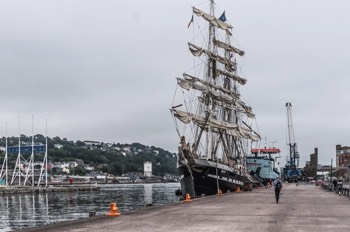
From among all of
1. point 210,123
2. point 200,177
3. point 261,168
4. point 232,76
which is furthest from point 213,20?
point 261,168

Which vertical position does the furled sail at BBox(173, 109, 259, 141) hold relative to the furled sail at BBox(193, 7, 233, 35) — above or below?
below

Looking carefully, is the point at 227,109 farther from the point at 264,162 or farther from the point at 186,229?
the point at 186,229

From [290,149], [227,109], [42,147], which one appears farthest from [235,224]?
[290,149]

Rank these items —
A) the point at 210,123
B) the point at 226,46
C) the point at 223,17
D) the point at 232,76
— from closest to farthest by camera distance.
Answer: the point at 210,123, the point at 226,46, the point at 223,17, the point at 232,76

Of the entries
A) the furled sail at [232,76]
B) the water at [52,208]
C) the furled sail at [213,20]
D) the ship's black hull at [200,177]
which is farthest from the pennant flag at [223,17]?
the ship's black hull at [200,177]

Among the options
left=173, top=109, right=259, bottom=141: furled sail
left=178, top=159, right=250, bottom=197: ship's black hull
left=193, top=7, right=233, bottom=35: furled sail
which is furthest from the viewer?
left=193, top=7, right=233, bottom=35: furled sail

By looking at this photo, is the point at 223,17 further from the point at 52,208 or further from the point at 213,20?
the point at 52,208

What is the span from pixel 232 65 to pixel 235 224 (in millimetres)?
71392

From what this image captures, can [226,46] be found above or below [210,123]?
above

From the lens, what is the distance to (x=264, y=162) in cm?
10562

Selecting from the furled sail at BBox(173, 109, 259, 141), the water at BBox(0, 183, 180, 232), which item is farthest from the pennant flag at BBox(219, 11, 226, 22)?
the water at BBox(0, 183, 180, 232)

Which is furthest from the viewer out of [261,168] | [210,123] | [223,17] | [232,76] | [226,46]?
[261,168]

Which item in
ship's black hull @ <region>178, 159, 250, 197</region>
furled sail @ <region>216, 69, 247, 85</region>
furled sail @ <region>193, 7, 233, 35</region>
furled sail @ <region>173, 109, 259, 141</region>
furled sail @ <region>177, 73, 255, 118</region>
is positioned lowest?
ship's black hull @ <region>178, 159, 250, 197</region>

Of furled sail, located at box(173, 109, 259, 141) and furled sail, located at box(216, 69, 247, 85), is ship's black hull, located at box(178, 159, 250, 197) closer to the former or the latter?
furled sail, located at box(173, 109, 259, 141)
